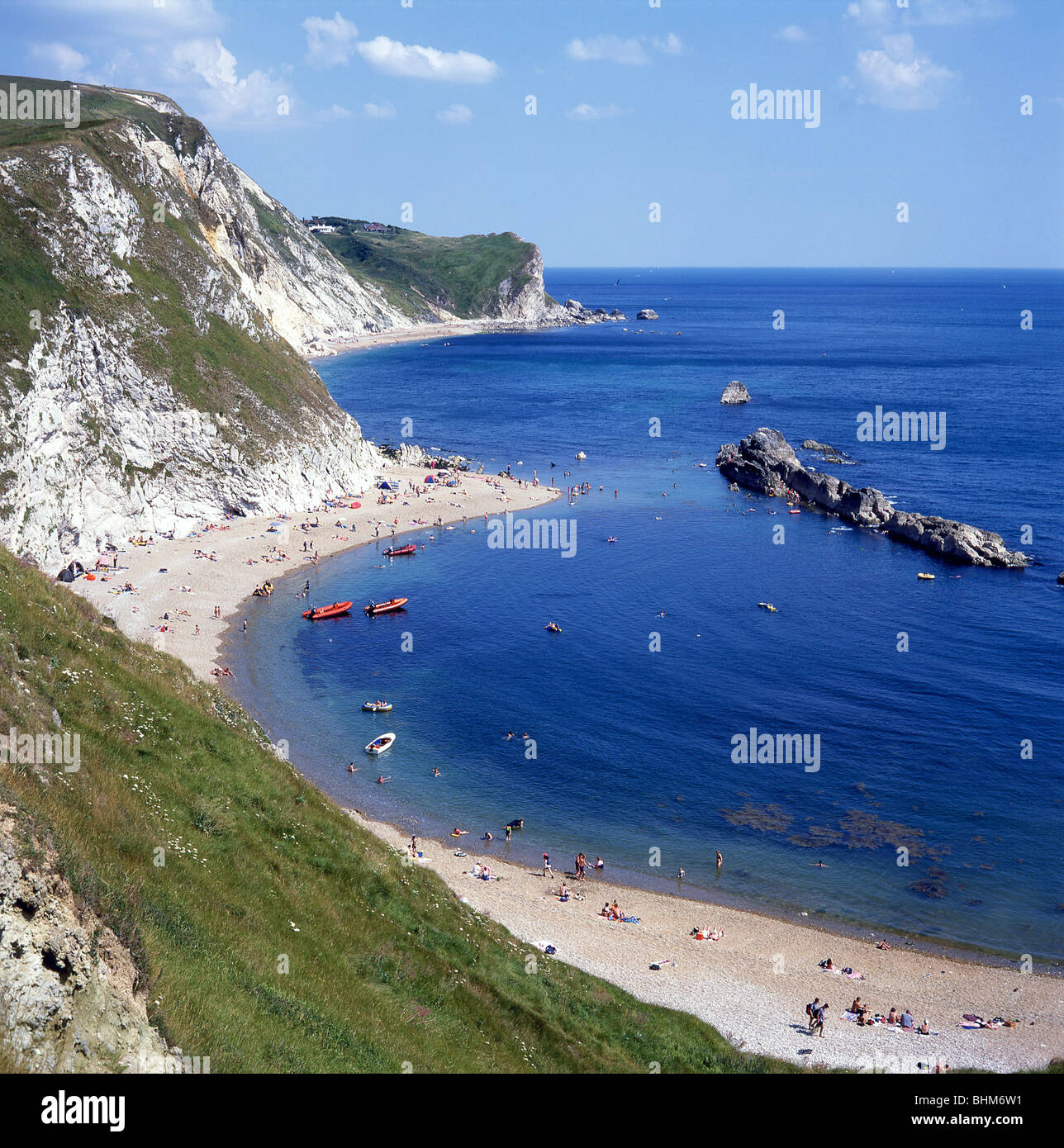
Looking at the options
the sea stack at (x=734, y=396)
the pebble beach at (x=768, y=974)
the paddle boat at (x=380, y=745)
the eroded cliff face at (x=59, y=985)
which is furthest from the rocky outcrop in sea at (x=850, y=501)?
the eroded cliff face at (x=59, y=985)

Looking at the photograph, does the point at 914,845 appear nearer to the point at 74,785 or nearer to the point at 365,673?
the point at 365,673

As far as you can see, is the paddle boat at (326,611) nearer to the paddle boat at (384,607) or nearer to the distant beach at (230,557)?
the distant beach at (230,557)

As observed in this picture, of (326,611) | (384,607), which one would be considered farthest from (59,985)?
(384,607)

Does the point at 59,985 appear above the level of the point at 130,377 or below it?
below

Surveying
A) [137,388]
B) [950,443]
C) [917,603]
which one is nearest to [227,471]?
[137,388]

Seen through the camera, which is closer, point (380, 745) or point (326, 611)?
point (380, 745)

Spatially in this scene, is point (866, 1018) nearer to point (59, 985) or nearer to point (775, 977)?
point (775, 977)

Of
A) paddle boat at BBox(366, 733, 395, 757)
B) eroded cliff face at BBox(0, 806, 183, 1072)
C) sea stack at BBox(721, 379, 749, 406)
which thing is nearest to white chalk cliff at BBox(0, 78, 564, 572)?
paddle boat at BBox(366, 733, 395, 757)
